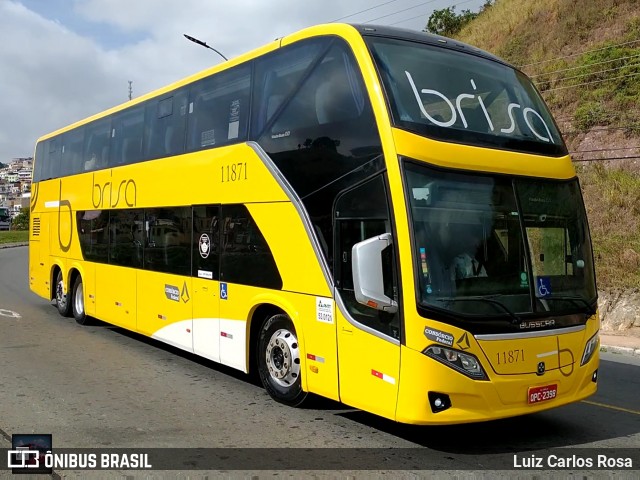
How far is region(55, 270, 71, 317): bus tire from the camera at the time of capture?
1326 centimetres

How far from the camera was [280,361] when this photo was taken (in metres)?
6.90

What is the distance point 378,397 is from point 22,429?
3417 mm

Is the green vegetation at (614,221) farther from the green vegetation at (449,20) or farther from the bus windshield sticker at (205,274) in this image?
the green vegetation at (449,20)

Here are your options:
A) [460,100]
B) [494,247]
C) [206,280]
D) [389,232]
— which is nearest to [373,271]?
[389,232]

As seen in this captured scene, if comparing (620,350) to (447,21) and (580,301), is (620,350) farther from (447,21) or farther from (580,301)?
(447,21)

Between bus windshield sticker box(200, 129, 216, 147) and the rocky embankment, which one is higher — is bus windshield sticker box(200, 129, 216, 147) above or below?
above

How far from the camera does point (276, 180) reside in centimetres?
683

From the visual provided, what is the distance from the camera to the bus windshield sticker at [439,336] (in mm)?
4996

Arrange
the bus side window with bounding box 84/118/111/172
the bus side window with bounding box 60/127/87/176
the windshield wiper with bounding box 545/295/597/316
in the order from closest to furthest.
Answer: the windshield wiper with bounding box 545/295/597/316 → the bus side window with bounding box 84/118/111/172 → the bus side window with bounding box 60/127/87/176

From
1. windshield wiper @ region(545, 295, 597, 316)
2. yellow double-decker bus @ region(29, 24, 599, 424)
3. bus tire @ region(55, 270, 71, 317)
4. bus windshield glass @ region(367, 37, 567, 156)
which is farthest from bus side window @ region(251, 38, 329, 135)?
bus tire @ region(55, 270, 71, 317)

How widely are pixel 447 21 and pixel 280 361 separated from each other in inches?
1520

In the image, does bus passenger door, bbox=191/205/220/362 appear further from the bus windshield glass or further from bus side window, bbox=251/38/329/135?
the bus windshield glass

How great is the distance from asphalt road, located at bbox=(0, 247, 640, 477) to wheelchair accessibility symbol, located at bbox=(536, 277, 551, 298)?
1.40 m

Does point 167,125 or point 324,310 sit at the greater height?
point 167,125
